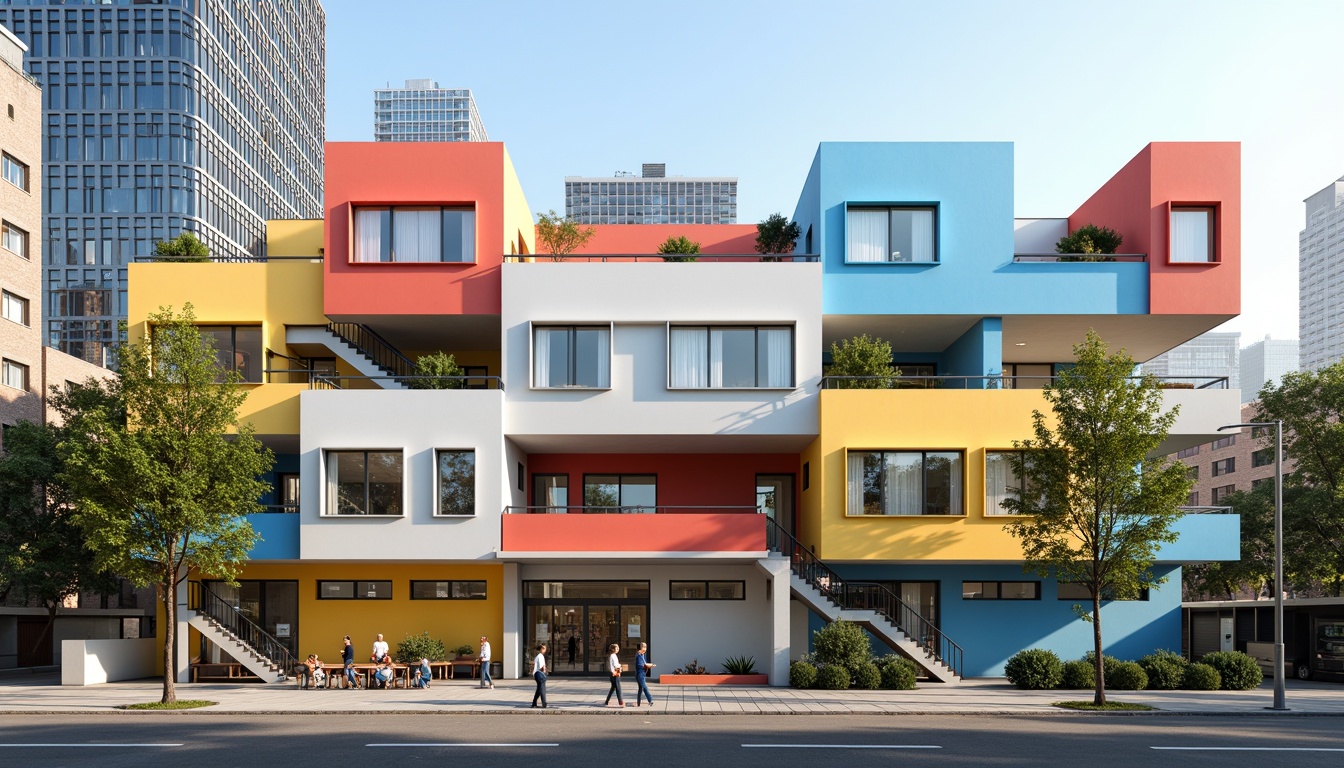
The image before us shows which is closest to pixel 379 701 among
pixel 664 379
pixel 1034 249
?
pixel 664 379

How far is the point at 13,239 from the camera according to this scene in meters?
45.3

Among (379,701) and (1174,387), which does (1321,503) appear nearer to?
(1174,387)

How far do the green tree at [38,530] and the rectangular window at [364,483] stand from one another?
11.4m

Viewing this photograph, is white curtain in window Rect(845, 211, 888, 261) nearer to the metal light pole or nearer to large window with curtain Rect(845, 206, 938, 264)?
large window with curtain Rect(845, 206, 938, 264)

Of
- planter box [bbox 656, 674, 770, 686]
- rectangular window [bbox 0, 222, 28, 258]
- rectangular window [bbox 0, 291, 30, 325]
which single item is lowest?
planter box [bbox 656, 674, 770, 686]

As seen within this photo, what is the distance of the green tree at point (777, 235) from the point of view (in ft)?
106

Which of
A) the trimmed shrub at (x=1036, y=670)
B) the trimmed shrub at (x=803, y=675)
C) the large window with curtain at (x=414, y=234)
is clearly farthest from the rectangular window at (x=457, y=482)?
the trimmed shrub at (x=1036, y=670)

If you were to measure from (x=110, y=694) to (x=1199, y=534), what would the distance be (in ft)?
100

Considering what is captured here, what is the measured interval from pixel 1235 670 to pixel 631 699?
17.3 m

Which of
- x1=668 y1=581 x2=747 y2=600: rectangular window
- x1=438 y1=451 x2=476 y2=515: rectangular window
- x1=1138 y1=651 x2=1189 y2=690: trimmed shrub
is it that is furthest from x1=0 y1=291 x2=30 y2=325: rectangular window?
x1=1138 y1=651 x2=1189 y2=690: trimmed shrub

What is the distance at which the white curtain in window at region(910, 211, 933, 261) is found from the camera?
29.5m

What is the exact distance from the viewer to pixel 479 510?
27.3 meters

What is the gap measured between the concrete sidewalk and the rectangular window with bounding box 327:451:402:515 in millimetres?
5032

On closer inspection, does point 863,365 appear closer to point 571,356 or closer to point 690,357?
point 690,357
